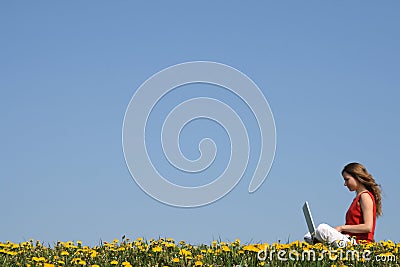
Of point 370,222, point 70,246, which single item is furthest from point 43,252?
point 370,222

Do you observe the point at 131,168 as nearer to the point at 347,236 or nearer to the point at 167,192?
the point at 167,192

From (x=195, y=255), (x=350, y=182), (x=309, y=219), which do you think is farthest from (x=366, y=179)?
(x=195, y=255)

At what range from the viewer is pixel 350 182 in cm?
1059

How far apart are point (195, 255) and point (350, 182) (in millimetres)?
3738

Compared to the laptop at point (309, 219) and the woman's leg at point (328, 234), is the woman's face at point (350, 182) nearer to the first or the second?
the laptop at point (309, 219)

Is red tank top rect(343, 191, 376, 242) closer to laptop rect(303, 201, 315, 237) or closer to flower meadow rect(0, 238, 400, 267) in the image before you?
laptop rect(303, 201, 315, 237)

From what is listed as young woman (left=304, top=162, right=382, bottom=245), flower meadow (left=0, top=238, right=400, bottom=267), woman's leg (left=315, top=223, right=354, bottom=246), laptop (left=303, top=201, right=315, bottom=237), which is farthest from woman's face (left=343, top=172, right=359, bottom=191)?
flower meadow (left=0, top=238, right=400, bottom=267)

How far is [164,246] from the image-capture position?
324 inches

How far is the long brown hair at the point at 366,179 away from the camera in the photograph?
415 inches

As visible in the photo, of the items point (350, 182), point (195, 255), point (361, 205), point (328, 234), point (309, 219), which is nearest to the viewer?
point (195, 255)

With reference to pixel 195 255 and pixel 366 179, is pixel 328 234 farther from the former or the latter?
pixel 195 255

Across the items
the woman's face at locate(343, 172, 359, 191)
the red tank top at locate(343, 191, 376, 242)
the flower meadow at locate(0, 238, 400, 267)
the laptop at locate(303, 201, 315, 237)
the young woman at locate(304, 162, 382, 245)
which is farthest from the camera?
the woman's face at locate(343, 172, 359, 191)

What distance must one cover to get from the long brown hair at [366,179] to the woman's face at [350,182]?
1.9 inches

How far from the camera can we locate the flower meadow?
23.9 feet
